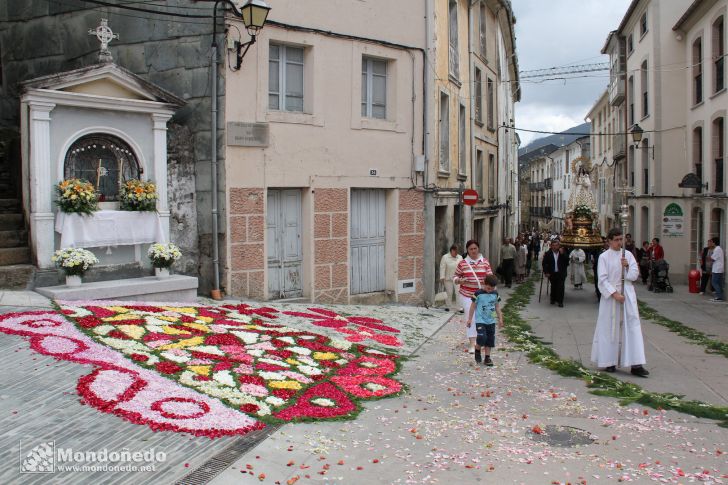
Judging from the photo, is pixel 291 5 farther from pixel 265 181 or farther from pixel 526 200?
pixel 526 200

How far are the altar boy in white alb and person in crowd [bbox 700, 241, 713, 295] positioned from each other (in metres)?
11.7

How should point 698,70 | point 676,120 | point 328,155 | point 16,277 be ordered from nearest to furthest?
point 16,277
point 328,155
point 698,70
point 676,120

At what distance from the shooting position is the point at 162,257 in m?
11.1

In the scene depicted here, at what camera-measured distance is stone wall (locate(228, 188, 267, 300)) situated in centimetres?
1253

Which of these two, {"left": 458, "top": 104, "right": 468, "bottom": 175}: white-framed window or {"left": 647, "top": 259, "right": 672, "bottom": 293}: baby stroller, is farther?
{"left": 647, "top": 259, "right": 672, "bottom": 293}: baby stroller

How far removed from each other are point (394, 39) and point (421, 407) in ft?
33.0

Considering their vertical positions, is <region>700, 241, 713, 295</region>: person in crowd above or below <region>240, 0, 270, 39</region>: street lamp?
below

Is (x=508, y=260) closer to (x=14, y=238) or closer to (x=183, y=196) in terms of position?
(x=183, y=196)

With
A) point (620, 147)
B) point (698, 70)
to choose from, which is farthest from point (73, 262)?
point (620, 147)

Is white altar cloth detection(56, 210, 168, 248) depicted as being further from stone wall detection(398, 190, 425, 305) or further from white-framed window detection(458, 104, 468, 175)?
white-framed window detection(458, 104, 468, 175)

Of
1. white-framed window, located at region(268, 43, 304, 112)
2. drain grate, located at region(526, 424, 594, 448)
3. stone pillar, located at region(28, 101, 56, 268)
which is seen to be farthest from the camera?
white-framed window, located at region(268, 43, 304, 112)

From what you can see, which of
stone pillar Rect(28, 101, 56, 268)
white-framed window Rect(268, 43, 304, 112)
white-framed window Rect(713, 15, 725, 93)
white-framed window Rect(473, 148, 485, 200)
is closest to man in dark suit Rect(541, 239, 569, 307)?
white-framed window Rect(473, 148, 485, 200)

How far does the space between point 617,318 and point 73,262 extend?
7916 mm

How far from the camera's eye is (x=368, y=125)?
14531mm
